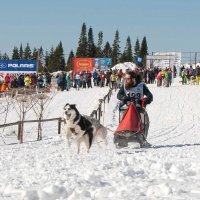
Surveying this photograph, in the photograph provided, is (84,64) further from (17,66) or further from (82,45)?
(82,45)

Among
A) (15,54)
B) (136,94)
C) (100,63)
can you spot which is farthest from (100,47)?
(136,94)

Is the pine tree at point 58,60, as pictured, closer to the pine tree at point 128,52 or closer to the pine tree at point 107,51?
the pine tree at point 107,51

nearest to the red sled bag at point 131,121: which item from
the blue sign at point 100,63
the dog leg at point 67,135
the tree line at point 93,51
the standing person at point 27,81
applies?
the dog leg at point 67,135

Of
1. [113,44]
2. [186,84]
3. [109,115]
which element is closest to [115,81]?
[186,84]

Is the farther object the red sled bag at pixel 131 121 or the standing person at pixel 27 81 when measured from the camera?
the standing person at pixel 27 81

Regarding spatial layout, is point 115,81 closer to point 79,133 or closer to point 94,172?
point 79,133

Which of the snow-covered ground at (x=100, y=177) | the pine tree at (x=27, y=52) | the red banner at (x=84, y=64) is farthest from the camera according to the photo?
the pine tree at (x=27, y=52)

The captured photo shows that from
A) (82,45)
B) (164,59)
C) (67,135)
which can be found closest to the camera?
(67,135)

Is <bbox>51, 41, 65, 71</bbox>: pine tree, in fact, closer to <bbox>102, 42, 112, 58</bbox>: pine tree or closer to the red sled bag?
<bbox>102, 42, 112, 58</bbox>: pine tree

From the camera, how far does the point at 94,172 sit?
543cm

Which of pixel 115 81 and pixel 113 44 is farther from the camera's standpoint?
pixel 113 44

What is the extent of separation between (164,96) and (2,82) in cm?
1129

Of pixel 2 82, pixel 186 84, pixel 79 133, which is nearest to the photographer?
pixel 79 133

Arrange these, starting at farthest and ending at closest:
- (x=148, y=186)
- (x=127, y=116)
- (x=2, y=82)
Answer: (x=2, y=82)
(x=127, y=116)
(x=148, y=186)
